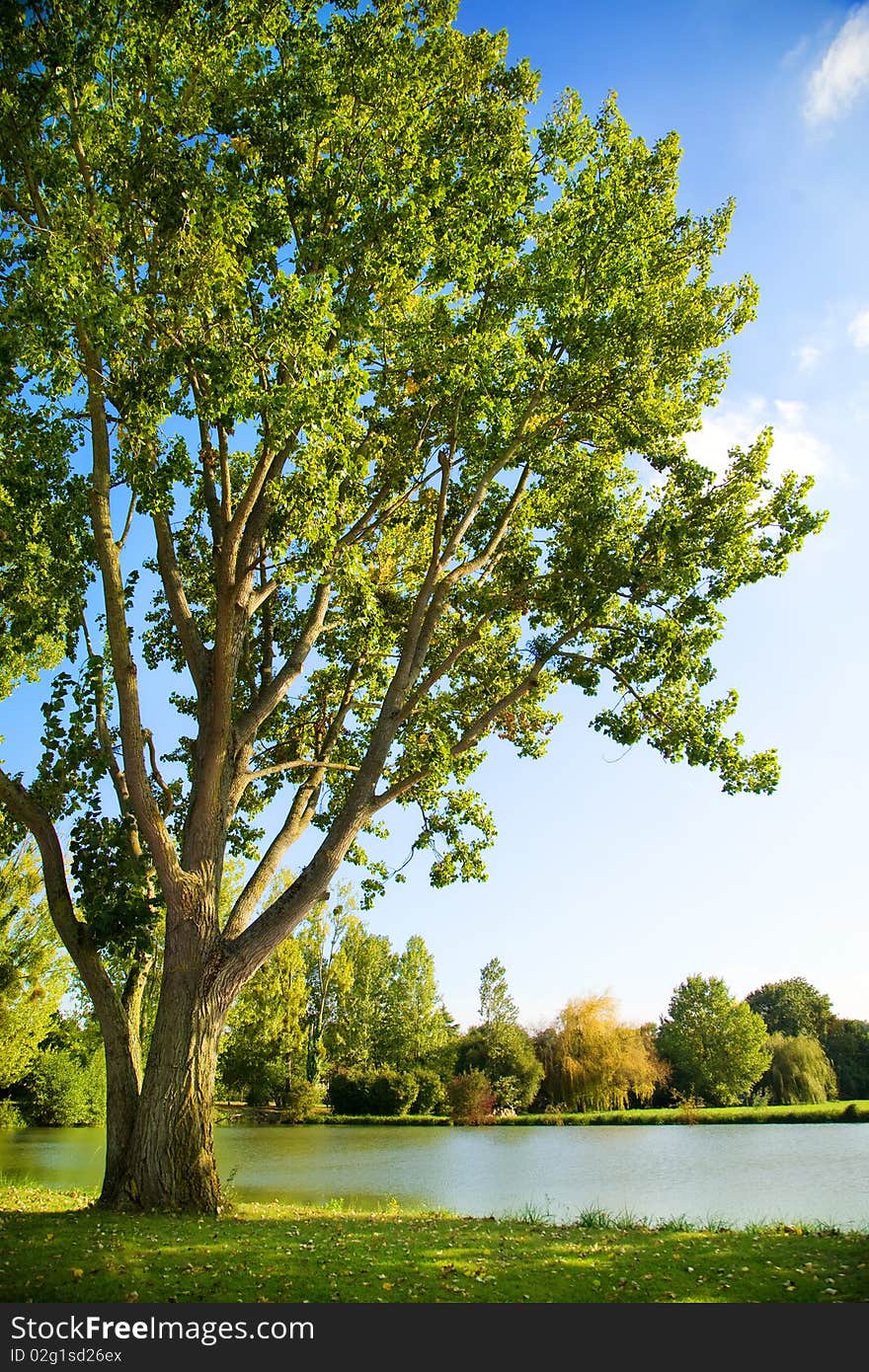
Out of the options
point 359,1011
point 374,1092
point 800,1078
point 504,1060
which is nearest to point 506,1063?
point 504,1060

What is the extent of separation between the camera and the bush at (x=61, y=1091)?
41.4 metres

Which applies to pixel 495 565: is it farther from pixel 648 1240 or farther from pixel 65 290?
pixel 648 1240

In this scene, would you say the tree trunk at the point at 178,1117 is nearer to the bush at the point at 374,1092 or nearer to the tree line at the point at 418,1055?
the tree line at the point at 418,1055

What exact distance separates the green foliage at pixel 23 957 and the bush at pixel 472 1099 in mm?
24595

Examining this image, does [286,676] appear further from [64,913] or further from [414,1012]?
[414,1012]

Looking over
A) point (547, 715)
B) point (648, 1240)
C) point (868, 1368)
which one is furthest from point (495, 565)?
point (868, 1368)

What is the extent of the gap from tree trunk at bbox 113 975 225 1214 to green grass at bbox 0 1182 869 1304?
0.48 metres

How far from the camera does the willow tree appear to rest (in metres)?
9.87

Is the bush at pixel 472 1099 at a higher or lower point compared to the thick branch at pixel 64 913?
lower

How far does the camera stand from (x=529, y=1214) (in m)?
12.0

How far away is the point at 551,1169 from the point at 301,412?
21.2 metres

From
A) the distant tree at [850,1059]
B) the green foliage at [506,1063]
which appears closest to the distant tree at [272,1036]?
the green foliage at [506,1063]

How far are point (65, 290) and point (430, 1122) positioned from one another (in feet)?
143

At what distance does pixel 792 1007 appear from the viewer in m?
74.8
